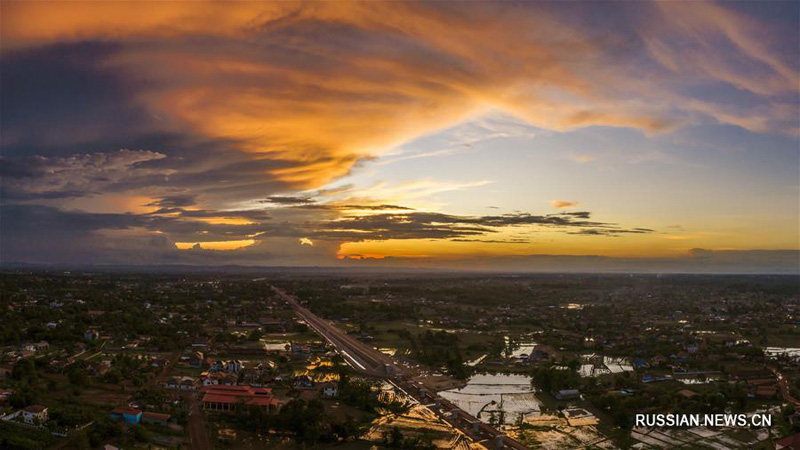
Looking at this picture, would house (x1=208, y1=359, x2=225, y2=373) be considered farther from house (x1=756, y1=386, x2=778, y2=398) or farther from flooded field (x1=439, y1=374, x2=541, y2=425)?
house (x1=756, y1=386, x2=778, y2=398)

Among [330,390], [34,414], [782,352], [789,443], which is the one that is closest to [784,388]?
[789,443]

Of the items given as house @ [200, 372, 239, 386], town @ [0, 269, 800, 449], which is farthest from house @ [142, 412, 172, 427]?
house @ [200, 372, 239, 386]

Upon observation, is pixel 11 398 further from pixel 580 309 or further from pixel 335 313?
pixel 580 309

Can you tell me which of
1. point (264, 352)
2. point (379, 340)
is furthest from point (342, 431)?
point (379, 340)

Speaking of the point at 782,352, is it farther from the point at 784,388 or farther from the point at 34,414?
the point at 34,414

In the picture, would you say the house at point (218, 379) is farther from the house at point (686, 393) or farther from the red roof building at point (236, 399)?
the house at point (686, 393)

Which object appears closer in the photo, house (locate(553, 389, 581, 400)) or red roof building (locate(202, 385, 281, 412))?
red roof building (locate(202, 385, 281, 412))
